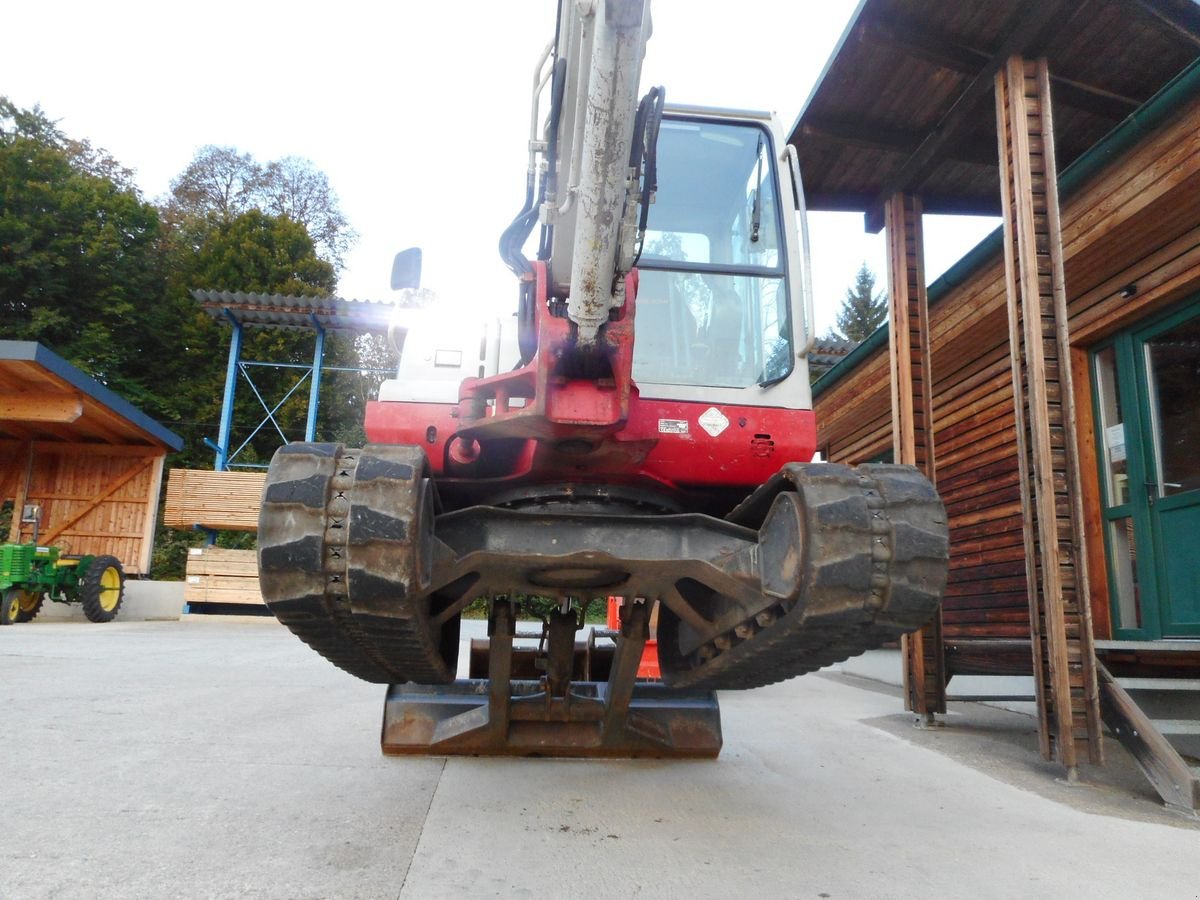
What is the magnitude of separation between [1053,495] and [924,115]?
9.13ft

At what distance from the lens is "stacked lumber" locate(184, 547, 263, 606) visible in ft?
47.8

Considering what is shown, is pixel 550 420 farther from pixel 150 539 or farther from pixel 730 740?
pixel 150 539

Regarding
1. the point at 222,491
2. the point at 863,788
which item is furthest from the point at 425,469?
the point at 222,491

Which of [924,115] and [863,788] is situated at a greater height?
[924,115]

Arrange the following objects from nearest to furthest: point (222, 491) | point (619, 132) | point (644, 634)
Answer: point (619, 132)
point (644, 634)
point (222, 491)

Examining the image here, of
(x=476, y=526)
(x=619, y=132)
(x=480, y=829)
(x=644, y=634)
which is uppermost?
(x=619, y=132)

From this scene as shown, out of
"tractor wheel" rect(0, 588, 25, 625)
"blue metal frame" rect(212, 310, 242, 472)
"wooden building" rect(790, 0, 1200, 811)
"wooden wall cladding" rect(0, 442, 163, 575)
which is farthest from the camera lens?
"blue metal frame" rect(212, 310, 242, 472)

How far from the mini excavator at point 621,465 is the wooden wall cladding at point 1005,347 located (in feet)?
8.60

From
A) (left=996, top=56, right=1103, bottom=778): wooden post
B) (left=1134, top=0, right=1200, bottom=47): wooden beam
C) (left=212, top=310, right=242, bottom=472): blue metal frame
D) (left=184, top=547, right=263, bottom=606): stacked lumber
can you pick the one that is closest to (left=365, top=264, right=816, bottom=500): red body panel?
(left=996, top=56, right=1103, bottom=778): wooden post

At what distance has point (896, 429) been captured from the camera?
5867 millimetres

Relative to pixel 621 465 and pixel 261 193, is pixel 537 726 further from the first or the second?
pixel 261 193

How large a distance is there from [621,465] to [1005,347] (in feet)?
17.9

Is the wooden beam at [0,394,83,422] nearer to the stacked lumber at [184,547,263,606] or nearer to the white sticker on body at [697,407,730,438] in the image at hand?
the stacked lumber at [184,547,263,606]

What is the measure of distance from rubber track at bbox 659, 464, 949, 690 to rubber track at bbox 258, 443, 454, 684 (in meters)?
1.06
